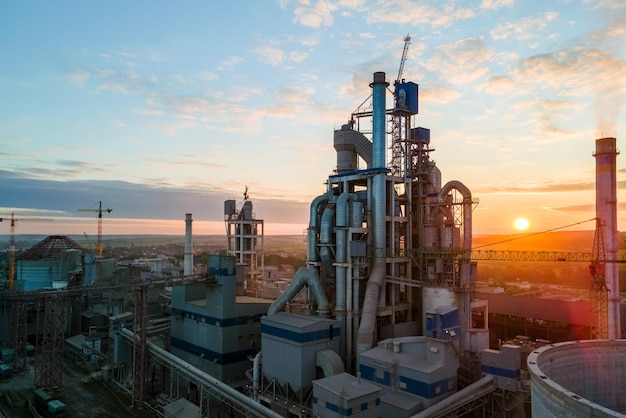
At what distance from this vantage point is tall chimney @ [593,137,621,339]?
4406 cm

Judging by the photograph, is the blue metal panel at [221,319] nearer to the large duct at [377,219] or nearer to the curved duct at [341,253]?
the curved duct at [341,253]

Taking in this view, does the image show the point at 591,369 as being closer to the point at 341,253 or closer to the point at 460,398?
the point at 460,398

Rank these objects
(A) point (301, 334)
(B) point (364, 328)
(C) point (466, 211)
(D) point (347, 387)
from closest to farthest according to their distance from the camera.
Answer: (D) point (347, 387) → (A) point (301, 334) → (B) point (364, 328) → (C) point (466, 211)

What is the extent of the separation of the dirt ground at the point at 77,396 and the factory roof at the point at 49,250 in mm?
42472

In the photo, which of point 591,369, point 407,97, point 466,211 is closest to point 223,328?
point 466,211

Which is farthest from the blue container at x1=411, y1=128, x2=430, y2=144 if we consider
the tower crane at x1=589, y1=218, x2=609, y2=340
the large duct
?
the tower crane at x1=589, y1=218, x2=609, y2=340


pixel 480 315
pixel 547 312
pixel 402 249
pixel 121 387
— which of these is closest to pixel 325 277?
pixel 402 249

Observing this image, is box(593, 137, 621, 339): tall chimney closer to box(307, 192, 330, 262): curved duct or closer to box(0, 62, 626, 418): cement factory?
box(0, 62, 626, 418): cement factory

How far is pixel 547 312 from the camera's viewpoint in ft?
190

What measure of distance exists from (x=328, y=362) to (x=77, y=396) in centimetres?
2467

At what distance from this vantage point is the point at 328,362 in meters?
33.6

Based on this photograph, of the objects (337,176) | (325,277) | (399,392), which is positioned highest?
(337,176)

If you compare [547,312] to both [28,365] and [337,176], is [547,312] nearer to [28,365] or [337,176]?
[337,176]

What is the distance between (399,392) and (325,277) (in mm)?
14400
